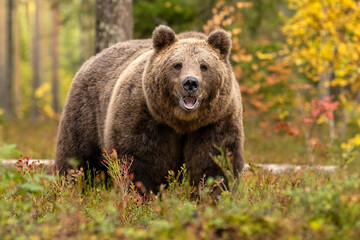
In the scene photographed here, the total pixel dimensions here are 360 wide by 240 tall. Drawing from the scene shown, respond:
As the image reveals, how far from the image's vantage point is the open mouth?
4.87 metres

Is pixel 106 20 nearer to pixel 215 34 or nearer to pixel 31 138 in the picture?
pixel 215 34

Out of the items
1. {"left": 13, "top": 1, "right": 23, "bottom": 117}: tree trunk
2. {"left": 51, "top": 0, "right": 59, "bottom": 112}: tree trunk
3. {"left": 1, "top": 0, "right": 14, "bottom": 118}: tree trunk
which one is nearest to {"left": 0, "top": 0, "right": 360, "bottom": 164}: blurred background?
{"left": 1, "top": 0, "right": 14, "bottom": 118}: tree trunk

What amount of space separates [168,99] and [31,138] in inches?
388

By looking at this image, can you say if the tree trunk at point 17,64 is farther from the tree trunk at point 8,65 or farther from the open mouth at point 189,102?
the open mouth at point 189,102

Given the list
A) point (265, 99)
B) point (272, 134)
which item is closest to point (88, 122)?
point (272, 134)

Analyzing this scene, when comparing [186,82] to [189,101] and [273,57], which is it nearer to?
[189,101]

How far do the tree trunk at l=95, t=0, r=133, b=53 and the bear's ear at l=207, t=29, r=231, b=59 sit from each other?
340 centimetres

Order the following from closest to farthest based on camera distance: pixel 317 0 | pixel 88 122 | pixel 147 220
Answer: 1. pixel 147 220
2. pixel 88 122
3. pixel 317 0

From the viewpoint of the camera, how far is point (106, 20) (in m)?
8.36

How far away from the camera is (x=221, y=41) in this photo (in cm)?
536

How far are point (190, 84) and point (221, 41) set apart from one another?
0.90m

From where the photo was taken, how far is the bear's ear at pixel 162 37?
5277mm

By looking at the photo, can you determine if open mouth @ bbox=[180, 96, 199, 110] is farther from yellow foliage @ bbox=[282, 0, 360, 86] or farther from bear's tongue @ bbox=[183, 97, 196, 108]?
yellow foliage @ bbox=[282, 0, 360, 86]

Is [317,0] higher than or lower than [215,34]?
higher
